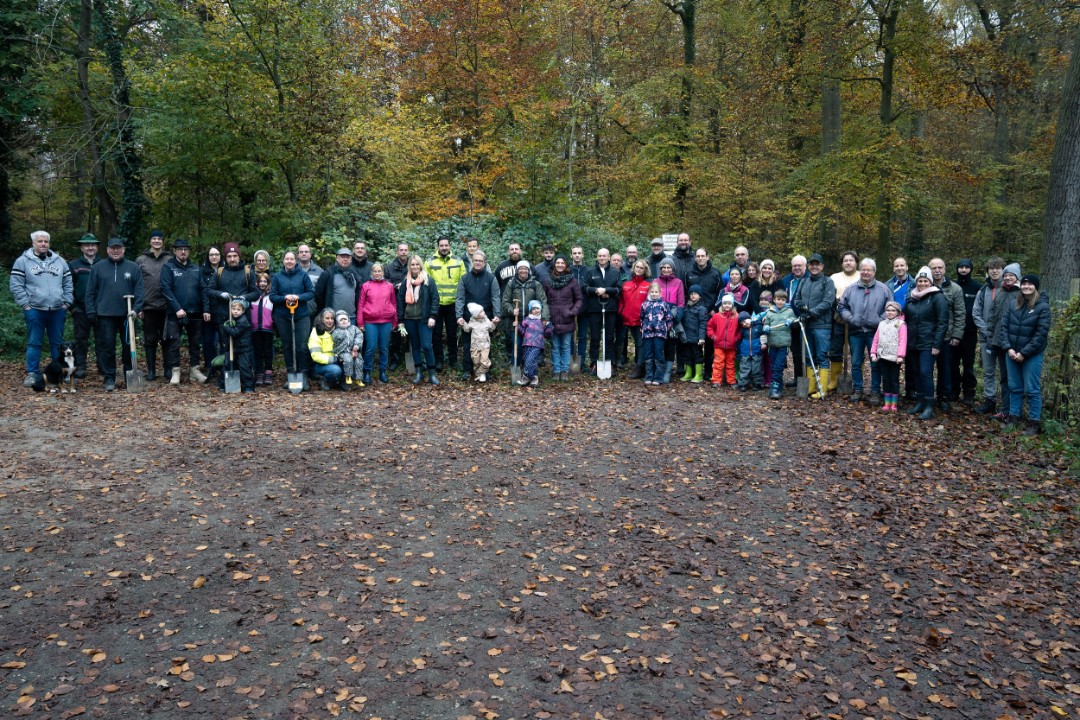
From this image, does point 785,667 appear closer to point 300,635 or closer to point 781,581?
point 781,581

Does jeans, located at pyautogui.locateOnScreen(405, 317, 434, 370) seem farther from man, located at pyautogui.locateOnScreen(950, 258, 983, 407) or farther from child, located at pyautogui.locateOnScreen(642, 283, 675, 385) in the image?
man, located at pyautogui.locateOnScreen(950, 258, 983, 407)

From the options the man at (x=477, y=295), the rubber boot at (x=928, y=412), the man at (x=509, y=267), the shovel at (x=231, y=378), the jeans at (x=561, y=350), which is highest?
the man at (x=509, y=267)

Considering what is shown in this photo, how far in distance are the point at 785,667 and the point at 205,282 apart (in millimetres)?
9524

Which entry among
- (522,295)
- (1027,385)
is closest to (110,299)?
(522,295)

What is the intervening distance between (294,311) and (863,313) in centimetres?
785

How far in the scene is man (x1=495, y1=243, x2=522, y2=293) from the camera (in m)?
11.4

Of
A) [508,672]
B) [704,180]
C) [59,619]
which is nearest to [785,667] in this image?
[508,672]

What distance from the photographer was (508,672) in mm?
3951

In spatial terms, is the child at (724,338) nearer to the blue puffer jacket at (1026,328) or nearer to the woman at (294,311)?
the blue puffer jacket at (1026,328)

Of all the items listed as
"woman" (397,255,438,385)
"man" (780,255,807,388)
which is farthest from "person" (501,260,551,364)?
"man" (780,255,807,388)

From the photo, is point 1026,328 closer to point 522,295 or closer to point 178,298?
point 522,295

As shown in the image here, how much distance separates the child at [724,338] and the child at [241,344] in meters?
6.67

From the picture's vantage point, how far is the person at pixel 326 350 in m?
10.5

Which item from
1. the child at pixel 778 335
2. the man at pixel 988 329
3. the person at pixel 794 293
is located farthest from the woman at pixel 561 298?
the man at pixel 988 329
